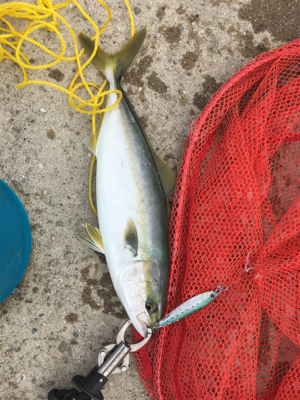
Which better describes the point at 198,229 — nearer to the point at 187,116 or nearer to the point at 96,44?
the point at 187,116

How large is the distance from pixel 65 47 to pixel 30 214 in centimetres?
116

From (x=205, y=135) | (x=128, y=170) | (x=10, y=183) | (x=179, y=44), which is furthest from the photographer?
(x=179, y=44)

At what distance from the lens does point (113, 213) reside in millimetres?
1936

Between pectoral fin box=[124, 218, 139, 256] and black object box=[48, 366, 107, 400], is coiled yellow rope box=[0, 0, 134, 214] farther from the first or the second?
black object box=[48, 366, 107, 400]

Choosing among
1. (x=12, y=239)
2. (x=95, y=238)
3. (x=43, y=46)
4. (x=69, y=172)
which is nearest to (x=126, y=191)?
(x=95, y=238)

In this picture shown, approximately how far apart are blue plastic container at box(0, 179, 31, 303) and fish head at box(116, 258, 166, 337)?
69cm

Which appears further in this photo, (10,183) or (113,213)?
(10,183)

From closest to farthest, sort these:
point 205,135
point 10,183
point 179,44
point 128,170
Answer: point 128,170 < point 205,135 < point 10,183 < point 179,44

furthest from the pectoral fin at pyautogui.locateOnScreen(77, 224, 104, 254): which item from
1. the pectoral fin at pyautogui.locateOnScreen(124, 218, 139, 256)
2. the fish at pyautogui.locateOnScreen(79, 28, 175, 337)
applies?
the pectoral fin at pyautogui.locateOnScreen(124, 218, 139, 256)

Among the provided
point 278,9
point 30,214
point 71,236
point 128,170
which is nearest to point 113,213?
point 128,170

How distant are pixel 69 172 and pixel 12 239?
0.57 m

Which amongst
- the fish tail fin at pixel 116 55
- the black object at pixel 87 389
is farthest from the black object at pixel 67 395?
the fish tail fin at pixel 116 55

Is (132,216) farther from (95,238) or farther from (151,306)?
(151,306)

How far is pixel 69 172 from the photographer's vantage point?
223 cm
